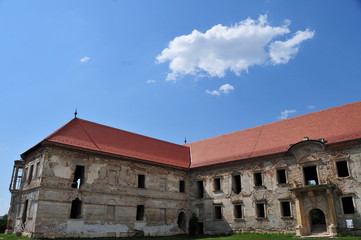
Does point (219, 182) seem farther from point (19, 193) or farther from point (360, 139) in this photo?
point (19, 193)

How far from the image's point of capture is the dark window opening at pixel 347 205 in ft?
66.8

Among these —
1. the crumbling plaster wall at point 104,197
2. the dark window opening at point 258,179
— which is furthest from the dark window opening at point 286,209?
the crumbling plaster wall at point 104,197

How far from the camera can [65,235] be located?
67.2 ft

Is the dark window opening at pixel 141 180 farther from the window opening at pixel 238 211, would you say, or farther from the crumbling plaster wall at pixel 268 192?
the window opening at pixel 238 211

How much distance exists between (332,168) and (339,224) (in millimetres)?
3697

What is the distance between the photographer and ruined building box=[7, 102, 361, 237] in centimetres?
2064

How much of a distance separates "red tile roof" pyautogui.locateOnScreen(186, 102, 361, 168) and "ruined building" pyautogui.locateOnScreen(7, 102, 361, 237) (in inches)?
3.5

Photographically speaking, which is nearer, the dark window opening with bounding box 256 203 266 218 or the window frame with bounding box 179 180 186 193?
the dark window opening with bounding box 256 203 266 218

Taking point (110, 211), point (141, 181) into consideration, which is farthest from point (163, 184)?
point (110, 211)

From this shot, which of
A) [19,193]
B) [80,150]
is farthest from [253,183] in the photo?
[19,193]

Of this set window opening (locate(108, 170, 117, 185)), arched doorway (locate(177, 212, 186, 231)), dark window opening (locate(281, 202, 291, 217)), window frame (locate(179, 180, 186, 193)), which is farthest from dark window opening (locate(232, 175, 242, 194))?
window opening (locate(108, 170, 117, 185))

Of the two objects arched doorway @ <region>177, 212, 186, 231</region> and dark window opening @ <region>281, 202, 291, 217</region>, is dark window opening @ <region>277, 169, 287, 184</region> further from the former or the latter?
arched doorway @ <region>177, 212, 186, 231</region>

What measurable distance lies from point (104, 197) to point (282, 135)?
15182 millimetres

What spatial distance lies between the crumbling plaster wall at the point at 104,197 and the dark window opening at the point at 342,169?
13.6 meters
